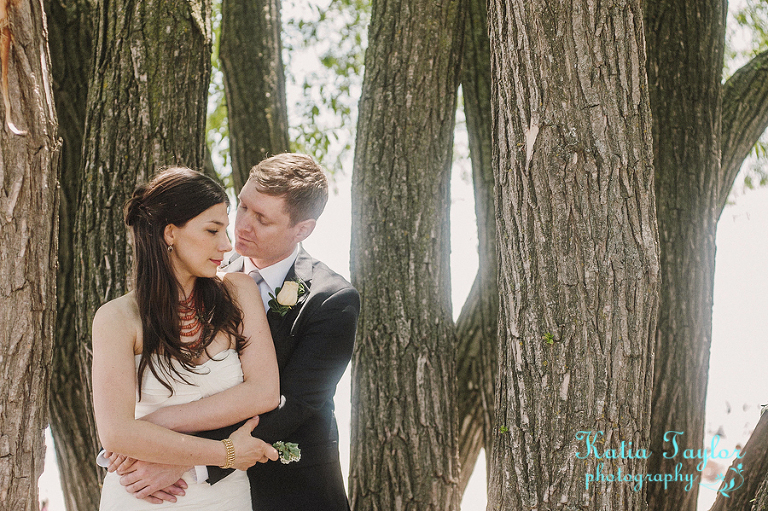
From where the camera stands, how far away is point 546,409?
2660 mm

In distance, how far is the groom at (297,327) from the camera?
260cm

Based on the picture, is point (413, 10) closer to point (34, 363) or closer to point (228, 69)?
point (228, 69)

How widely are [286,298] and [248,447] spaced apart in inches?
22.9

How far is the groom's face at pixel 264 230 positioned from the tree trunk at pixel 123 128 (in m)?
0.92

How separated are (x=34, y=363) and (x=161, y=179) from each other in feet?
3.11

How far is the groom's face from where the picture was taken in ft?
9.73

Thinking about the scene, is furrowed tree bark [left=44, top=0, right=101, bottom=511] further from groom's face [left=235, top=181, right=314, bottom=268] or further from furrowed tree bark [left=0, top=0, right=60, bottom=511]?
groom's face [left=235, top=181, right=314, bottom=268]

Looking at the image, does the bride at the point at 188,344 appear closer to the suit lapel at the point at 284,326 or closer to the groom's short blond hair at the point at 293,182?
the suit lapel at the point at 284,326

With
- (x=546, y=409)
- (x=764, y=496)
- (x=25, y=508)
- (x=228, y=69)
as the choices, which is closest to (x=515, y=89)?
(x=546, y=409)

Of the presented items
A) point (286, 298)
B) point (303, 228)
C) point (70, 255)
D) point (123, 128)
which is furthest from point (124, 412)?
point (70, 255)

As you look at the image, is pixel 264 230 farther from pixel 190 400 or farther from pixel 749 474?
pixel 749 474

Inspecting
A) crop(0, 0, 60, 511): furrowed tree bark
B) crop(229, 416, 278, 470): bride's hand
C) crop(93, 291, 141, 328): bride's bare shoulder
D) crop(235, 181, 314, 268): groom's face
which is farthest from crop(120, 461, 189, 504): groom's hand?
crop(235, 181, 314, 268): groom's face

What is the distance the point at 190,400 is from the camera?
250 cm

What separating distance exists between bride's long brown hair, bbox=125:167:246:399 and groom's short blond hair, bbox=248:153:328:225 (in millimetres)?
421
